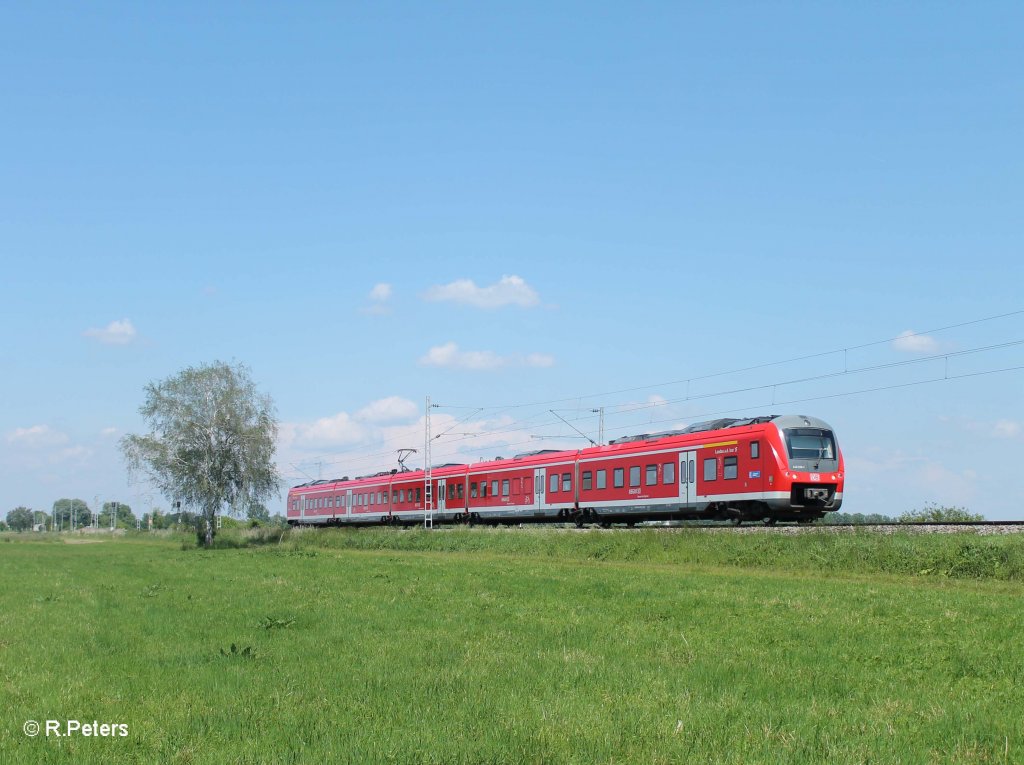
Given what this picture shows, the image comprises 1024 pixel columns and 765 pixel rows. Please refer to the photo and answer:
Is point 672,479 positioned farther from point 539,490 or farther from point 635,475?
point 539,490

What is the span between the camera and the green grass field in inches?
313

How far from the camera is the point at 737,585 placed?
21.3 meters

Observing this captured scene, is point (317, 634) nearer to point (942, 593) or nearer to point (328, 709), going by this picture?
point (328, 709)

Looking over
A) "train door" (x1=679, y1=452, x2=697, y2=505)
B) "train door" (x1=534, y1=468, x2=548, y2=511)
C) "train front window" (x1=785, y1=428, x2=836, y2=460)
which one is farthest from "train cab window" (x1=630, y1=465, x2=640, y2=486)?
"train front window" (x1=785, y1=428, x2=836, y2=460)

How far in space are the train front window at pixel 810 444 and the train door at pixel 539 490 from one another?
57.8ft

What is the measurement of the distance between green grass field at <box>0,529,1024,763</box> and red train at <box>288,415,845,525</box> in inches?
462

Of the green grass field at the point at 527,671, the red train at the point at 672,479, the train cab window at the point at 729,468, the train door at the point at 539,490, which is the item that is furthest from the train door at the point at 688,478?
the green grass field at the point at 527,671

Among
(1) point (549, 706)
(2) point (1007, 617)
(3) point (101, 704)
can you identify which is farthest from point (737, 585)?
(3) point (101, 704)

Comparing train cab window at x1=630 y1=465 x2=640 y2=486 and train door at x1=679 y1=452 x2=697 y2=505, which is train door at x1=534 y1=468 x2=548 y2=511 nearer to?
train cab window at x1=630 y1=465 x2=640 y2=486

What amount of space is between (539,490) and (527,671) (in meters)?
40.3

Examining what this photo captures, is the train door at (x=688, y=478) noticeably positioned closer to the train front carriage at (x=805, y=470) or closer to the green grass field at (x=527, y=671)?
the train front carriage at (x=805, y=470)

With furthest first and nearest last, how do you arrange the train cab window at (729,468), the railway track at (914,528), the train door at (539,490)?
1. the train door at (539,490)
2. the train cab window at (729,468)
3. the railway track at (914,528)

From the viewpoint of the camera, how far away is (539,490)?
51219mm

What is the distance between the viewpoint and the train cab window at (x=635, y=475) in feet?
139
